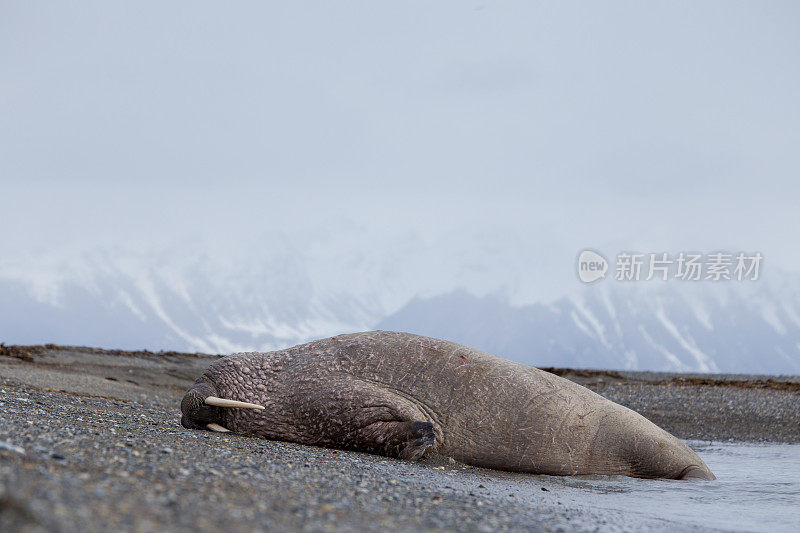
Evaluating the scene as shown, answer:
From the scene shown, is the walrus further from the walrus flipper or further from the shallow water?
the shallow water

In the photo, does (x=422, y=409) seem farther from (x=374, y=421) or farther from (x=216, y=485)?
(x=216, y=485)

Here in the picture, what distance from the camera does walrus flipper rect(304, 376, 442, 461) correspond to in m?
7.08

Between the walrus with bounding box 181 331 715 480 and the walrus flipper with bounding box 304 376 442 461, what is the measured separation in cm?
1

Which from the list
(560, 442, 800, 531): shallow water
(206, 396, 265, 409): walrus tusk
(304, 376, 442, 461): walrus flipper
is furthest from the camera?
(206, 396, 265, 409): walrus tusk

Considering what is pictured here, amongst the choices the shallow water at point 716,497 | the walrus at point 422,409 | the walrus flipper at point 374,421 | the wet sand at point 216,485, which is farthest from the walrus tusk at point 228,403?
the shallow water at point 716,497

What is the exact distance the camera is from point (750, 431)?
12.8m

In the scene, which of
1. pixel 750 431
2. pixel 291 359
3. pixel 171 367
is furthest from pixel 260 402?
pixel 171 367

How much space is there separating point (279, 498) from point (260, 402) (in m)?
3.52

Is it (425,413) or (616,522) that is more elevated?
(425,413)

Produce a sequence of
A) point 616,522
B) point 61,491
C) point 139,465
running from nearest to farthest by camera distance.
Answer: point 61,491 → point 139,465 → point 616,522

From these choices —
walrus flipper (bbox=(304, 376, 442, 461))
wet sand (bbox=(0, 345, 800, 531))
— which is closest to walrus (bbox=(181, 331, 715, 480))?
walrus flipper (bbox=(304, 376, 442, 461))

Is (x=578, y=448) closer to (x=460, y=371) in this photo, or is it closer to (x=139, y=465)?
(x=460, y=371)

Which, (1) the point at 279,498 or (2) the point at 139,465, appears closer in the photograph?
(1) the point at 279,498

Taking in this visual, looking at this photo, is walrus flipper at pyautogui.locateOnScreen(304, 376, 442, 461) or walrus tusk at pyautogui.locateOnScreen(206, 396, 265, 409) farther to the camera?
walrus tusk at pyautogui.locateOnScreen(206, 396, 265, 409)
